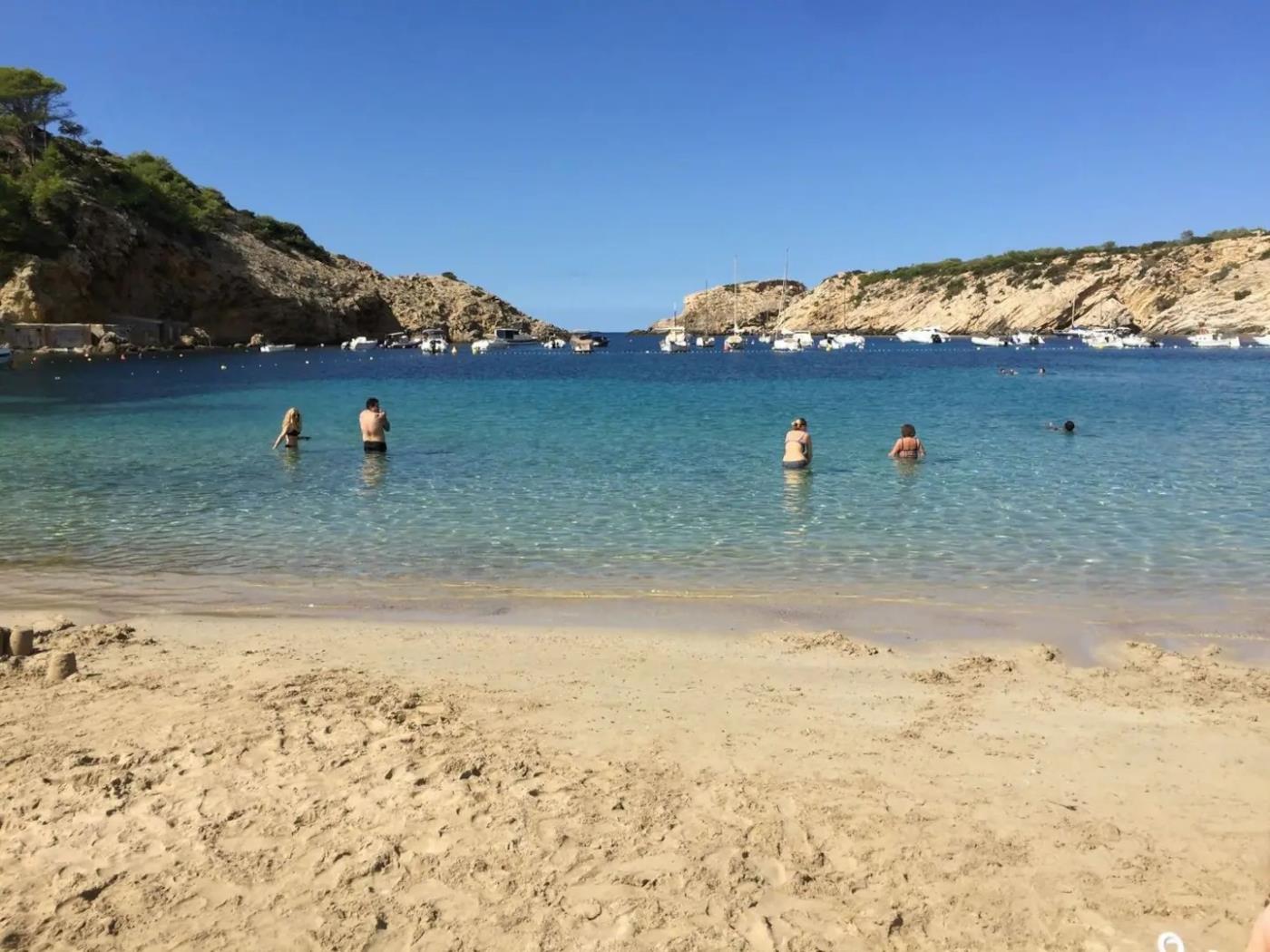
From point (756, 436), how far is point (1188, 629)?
1590 cm

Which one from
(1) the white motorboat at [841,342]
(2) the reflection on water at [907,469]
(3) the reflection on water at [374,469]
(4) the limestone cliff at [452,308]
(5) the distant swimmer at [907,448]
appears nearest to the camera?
(2) the reflection on water at [907,469]

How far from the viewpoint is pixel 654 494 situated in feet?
49.8

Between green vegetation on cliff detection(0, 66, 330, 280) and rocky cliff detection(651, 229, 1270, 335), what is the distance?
4025 inches

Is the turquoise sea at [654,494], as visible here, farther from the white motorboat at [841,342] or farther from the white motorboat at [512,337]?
the white motorboat at [512,337]

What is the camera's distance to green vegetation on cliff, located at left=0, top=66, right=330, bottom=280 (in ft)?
233

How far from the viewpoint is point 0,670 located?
638 centimetres

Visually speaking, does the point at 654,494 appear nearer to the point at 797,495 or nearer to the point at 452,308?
the point at 797,495

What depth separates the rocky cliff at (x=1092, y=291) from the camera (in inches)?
4373

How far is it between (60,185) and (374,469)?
73317mm

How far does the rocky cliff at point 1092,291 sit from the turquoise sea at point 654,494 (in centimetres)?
9072

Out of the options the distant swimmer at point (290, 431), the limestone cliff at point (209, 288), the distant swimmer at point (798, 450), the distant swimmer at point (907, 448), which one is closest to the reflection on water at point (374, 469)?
the distant swimmer at point (290, 431)

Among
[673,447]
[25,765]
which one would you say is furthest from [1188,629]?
[673,447]

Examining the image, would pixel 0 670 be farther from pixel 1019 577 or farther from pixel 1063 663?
pixel 1019 577

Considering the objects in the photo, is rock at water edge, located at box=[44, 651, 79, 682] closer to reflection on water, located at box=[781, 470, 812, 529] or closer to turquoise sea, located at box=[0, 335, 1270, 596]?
turquoise sea, located at box=[0, 335, 1270, 596]
